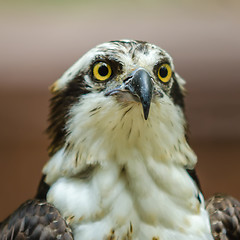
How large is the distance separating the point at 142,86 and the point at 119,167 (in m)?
0.33

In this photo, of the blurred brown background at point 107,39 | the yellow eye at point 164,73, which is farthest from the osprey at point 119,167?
the blurred brown background at point 107,39

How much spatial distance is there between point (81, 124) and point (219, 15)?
1779mm

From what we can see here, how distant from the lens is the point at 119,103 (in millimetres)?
1587

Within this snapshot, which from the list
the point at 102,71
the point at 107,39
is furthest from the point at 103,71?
the point at 107,39

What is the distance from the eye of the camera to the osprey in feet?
5.12

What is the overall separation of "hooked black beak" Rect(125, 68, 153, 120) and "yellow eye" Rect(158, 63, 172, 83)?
0.47 feet

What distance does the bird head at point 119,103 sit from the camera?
63.1 inches

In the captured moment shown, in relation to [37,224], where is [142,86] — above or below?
above

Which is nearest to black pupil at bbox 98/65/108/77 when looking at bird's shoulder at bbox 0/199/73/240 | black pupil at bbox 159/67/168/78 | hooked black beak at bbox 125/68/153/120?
hooked black beak at bbox 125/68/153/120

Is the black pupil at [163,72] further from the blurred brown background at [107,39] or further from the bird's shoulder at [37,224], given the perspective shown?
the blurred brown background at [107,39]

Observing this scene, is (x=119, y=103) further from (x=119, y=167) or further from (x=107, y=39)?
(x=107, y=39)

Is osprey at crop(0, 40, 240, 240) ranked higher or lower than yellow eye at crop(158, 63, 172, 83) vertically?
lower

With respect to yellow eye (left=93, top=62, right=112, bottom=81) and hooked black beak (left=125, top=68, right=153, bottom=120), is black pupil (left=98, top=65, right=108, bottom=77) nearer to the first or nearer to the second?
yellow eye (left=93, top=62, right=112, bottom=81)

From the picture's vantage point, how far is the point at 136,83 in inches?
59.2
